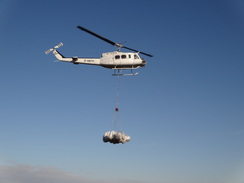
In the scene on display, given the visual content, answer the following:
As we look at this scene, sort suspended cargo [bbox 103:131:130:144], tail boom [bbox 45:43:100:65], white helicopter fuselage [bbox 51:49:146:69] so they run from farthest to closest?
1. tail boom [bbox 45:43:100:65]
2. white helicopter fuselage [bbox 51:49:146:69]
3. suspended cargo [bbox 103:131:130:144]

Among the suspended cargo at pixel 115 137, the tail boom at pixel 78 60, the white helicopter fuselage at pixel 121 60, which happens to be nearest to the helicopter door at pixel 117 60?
the white helicopter fuselage at pixel 121 60

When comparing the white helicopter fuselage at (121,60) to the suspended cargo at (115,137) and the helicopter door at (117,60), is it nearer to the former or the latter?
the helicopter door at (117,60)

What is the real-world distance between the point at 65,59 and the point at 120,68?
1129cm

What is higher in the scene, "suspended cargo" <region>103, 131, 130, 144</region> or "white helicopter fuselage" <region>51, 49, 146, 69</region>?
"white helicopter fuselage" <region>51, 49, 146, 69</region>

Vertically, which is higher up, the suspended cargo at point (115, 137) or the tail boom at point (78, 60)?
the tail boom at point (78, 60)

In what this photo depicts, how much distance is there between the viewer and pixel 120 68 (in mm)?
54344

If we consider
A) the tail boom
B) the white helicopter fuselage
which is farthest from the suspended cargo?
the tail boom

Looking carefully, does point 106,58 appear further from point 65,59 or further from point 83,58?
point 65,59

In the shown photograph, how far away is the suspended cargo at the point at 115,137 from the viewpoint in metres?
49.0

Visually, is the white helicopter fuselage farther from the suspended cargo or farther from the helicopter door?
the suspended cargo

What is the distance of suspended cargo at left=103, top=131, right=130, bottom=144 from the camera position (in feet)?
161

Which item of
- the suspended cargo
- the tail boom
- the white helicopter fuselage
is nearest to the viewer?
the suspended cargo

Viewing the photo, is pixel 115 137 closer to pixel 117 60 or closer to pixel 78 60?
pixel 117 60

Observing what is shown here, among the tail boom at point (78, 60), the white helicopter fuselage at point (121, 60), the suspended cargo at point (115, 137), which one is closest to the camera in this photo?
the suspended cargo at point (115, 137)
